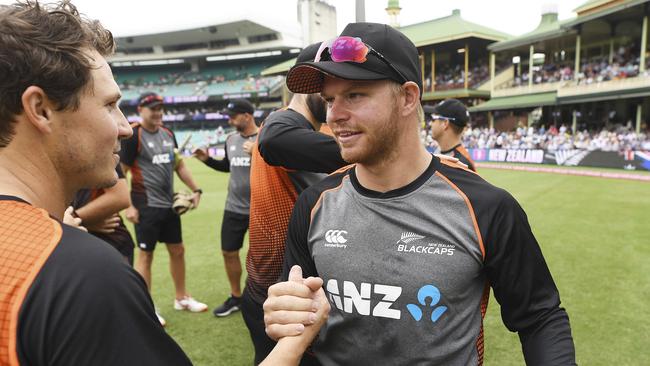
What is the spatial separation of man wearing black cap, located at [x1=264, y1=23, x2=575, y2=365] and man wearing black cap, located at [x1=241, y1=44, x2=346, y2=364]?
50 centimetres

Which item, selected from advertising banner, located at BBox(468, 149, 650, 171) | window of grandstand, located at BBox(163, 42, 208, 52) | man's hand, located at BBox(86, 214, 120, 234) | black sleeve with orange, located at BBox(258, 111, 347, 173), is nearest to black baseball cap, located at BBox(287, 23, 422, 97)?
black sleeve with orange, located at BBox(258, 111, 347, 173)

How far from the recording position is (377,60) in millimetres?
1884

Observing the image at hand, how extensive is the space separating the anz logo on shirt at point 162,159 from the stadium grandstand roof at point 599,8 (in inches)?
1138

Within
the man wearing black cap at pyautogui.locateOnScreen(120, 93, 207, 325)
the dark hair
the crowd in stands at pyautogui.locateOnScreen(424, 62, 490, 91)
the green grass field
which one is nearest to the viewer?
the dark hair

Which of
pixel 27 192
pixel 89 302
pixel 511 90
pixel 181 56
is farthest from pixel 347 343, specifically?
pixel 181 56

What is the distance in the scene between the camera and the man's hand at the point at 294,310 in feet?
4.90

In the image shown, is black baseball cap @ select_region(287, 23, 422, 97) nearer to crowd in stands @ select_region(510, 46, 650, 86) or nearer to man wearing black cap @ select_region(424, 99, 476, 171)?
man wearing black cap @ select_region(424, 99, 476, 171)

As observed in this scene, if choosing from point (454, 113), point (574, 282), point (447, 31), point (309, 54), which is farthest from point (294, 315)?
point (447, 31)

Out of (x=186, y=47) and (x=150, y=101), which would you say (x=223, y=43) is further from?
(x=150, y=101)

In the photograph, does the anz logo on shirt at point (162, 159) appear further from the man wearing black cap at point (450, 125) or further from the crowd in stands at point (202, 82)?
the crowd in stands at point (202, 82)

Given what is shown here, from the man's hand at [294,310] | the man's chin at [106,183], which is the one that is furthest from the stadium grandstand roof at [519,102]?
Result: the man's chin at [106,183]

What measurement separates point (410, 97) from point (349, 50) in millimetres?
369

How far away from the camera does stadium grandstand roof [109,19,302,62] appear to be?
195 feet

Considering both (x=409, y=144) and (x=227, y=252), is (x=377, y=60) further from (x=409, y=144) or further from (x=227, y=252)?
(x=227, y=252)
